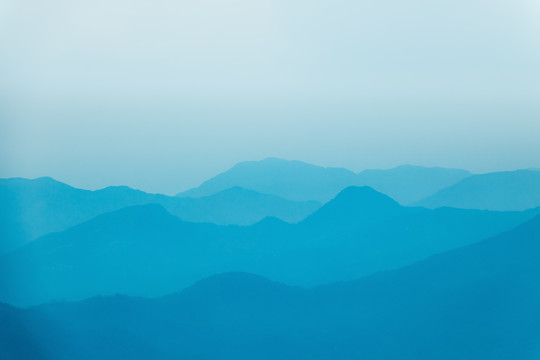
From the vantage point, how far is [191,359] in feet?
4.79

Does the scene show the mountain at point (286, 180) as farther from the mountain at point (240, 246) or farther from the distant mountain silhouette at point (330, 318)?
the distant mountain silhouette at point (330, 318)

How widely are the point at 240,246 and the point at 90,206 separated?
1.64 ft

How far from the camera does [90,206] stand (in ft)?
4.91

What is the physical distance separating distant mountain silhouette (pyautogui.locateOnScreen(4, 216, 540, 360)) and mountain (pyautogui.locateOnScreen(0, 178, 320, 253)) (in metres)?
0.21

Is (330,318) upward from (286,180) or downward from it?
downward

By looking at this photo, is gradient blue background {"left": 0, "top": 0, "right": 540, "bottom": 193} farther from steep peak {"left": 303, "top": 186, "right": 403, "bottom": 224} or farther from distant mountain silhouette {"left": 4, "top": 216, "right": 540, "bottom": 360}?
distant mountain silhouette {"left": 4, "top": 216, "right": 540, "bottom": 360}

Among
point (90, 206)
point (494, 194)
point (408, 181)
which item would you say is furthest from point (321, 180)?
point (90, 206)

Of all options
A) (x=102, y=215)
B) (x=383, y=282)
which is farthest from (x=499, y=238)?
(x=102, y=215)

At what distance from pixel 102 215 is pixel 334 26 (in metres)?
0.96

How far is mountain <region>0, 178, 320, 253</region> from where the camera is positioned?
1487 millimetres

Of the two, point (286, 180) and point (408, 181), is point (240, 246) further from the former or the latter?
point (408, 181)

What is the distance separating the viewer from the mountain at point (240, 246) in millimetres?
1476

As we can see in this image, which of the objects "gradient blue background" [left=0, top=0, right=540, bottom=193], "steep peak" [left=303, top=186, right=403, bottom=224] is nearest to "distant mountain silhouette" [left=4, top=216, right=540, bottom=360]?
"steep peak" [left=303, top=186, right=403, bottom=224]

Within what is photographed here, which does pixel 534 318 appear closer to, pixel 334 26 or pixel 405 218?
pixel 405 218
